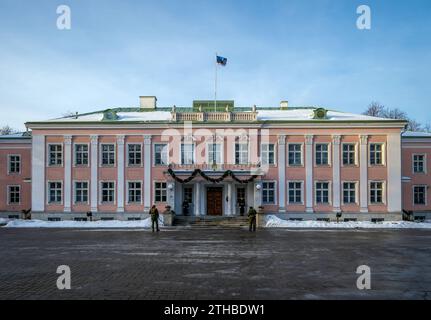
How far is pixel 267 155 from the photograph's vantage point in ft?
115

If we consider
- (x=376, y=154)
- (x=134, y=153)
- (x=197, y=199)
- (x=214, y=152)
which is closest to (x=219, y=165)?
(x=214, y=152)

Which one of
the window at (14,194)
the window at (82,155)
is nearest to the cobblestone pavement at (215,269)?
the window at (82,155)

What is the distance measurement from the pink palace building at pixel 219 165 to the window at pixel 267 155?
0.27ft

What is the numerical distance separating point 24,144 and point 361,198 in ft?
100

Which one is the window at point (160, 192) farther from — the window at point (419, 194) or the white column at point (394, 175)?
the window at point (419, 194)

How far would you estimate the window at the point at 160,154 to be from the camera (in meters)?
35.4

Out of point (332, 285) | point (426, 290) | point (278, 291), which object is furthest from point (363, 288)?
point (278, 291)

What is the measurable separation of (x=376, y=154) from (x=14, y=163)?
3243 cm

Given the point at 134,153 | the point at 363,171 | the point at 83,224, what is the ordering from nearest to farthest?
the point at 83,224 < the point at 363,171 < the point at 134,153

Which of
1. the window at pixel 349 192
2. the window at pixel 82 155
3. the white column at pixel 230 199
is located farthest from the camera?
the window at pixel 82 155

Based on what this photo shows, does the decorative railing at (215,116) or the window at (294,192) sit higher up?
the decorative railing at (215,116)

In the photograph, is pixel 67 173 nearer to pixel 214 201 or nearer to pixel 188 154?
pixel 188 154

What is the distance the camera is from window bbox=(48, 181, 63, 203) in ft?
116

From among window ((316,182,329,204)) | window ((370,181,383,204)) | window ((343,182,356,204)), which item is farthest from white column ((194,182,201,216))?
window ((370,181,383,204))
